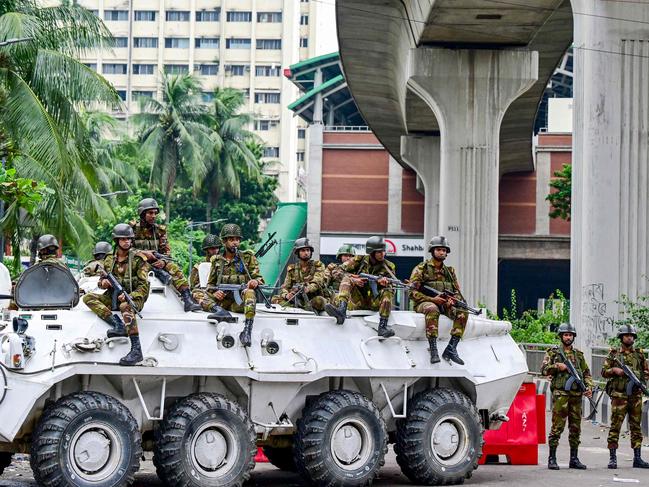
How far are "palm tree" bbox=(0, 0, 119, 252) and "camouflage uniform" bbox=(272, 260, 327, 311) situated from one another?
28.8 ft

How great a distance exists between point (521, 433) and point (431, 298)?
3003 mm

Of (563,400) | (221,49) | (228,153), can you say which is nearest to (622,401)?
(563,400)

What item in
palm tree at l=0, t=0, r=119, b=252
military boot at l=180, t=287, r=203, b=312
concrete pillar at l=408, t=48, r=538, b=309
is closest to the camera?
military boot at l=180, t=287, r=203, b=312

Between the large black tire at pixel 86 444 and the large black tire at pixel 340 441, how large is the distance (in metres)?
Result: 1.92

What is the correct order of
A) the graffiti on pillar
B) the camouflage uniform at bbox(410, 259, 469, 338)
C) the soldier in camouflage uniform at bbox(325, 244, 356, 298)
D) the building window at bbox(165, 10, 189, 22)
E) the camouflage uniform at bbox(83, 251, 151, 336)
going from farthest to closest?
the building window at bbox(165, 10, 189, 22) < the graffiti on pillar < the soldier in camouflage uniform at bbox(325, 244, 356, 298) < the camouflage uniform at bbox(410, 259, 469, 338) < the camouflage uniform at bbox(83, 251, 151, 336)

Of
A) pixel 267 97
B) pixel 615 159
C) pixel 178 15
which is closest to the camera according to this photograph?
pixel 615 159

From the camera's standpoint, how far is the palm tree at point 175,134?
255 feet

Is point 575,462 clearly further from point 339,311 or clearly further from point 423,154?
point 423,154

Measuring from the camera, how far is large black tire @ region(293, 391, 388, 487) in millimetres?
14000

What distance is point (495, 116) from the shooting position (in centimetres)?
4069

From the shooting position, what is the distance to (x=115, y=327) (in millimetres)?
13250

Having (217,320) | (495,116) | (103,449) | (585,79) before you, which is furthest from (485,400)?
(495,116)

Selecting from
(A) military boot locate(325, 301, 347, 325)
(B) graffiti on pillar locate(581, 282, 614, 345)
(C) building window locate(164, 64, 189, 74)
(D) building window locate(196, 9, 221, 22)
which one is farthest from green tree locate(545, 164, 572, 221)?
(D) building window locate(196, 9, 221, 22)

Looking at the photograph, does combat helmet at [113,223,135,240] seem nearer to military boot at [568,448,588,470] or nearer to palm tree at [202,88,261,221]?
military boot at [568,448,588,470]
